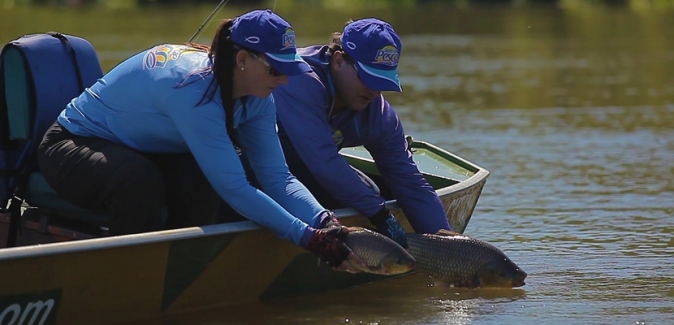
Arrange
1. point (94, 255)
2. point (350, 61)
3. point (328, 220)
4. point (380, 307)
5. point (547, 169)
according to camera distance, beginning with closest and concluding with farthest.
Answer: point (94, 255) → point (328, 220) → point (350, 61) → point (380, 307) → point (547, 169)

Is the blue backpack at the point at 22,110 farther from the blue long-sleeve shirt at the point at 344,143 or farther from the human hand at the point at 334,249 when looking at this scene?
the human hand at the point at 334,249

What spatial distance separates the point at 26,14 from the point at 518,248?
2937 centimetres

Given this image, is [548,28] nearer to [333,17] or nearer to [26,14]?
[333,17]

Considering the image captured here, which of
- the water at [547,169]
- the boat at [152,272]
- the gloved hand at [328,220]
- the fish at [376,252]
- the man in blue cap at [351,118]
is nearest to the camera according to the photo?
the boat at [152,272]

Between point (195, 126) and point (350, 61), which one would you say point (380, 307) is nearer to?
point (350, 61)

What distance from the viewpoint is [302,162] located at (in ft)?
18.8

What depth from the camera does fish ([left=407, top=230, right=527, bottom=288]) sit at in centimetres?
526

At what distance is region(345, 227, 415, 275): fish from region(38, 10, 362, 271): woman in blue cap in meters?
0.05

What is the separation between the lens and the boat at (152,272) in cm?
450

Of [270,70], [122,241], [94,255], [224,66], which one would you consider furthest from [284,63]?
[94,255]

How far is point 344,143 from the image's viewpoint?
18.8 feet

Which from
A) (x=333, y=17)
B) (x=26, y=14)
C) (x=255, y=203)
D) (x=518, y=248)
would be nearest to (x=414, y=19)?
(x=333, y=17)

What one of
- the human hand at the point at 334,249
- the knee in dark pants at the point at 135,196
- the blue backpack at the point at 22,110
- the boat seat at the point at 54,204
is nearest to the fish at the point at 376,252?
the human hand at the point at 334,249

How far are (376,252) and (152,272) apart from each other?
2.82ft
